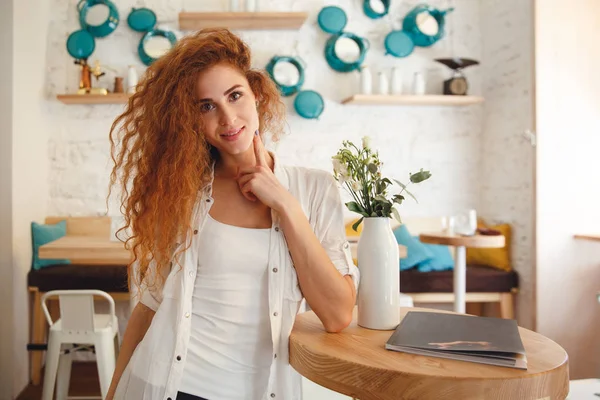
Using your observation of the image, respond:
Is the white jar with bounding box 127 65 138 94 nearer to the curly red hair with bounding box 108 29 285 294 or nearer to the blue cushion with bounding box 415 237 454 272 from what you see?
the blue cushion with bounding box 415 237 454 272

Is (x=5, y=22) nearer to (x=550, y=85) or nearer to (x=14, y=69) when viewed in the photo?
(x=14, y=69)

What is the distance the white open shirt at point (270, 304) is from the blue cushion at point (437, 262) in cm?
249

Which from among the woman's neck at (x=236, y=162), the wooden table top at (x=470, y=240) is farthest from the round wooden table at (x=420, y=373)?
the wooden table top at (x=470, y=240)

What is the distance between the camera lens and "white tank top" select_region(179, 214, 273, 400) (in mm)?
1174

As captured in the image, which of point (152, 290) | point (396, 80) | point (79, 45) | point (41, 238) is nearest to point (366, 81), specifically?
point (396, 80)

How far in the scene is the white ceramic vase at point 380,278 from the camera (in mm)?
1195

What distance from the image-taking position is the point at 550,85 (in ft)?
10.7

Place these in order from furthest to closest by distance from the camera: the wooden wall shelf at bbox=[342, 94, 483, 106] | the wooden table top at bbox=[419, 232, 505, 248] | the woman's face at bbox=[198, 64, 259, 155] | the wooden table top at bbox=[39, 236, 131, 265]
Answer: the wooden wall shelf at bbox=[342, 94, 483, 106] → the wooden table top at bbox=[419, 232, 505, 248] → the wooden table top at bbox=[39, 236, 131, 265] → the woman's face at bbox=[198, 64, 259, 155]

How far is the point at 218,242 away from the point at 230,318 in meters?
0.17

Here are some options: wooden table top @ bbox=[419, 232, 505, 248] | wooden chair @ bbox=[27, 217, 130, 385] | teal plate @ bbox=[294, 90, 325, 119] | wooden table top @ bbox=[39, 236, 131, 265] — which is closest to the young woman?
wooden table top @ bbox=[39, 236, 131, 265]

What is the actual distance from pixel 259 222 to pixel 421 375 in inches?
21.7

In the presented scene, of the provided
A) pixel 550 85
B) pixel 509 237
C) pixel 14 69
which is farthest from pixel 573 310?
pixel 14 69

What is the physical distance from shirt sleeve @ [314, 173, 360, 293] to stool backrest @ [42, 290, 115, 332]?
1496 millimetres

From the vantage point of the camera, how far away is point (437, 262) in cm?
367
